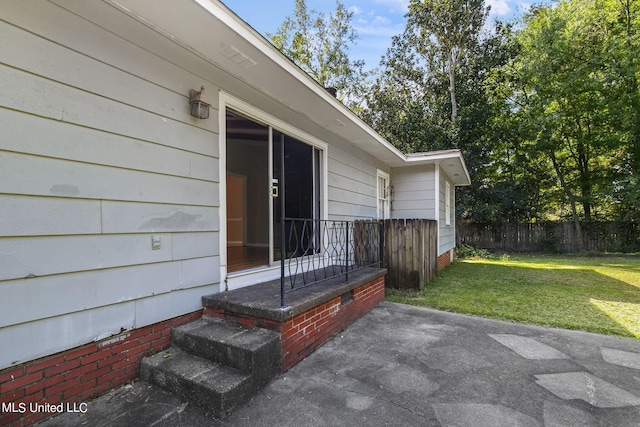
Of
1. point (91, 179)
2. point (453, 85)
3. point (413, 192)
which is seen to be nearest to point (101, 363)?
point (91, 179)

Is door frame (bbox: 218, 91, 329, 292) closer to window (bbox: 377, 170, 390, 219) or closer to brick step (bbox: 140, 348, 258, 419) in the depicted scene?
brick step (bbox: 140, 348, 258, 419)

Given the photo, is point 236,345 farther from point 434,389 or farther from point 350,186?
point 350,186

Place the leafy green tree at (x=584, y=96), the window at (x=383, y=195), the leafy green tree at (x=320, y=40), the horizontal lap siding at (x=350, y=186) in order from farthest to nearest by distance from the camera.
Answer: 1. the leafy green tree at (x=320, y=40)
2. the leafy green tree at (x=584, y=96)
3. the window at (x=383, y=195)
4. the horizontal lap siding at (x=350, y=186)

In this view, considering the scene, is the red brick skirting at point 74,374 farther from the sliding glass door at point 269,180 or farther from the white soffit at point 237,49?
the white soffit at point 237,49

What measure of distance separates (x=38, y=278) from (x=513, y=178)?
1514cm

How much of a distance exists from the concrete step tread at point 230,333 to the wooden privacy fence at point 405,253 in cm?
328

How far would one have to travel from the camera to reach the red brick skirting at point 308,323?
2393mm

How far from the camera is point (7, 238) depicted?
1.63 meters

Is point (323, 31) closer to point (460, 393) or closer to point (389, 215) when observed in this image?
point (389, 215)

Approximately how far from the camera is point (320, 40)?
572 inches

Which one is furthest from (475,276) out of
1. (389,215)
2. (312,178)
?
(312,178)

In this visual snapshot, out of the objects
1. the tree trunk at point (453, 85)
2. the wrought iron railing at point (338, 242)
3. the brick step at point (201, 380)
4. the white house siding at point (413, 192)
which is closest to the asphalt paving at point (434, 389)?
the brick step at point (201, 380)

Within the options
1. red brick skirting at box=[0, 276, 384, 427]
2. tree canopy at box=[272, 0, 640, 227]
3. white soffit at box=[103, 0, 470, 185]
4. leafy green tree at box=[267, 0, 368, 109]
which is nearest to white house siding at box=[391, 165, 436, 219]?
white soffit at box=[103, 0, 470, 185]

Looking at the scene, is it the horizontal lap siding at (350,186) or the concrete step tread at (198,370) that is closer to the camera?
the concrete step tread at (198,370)
